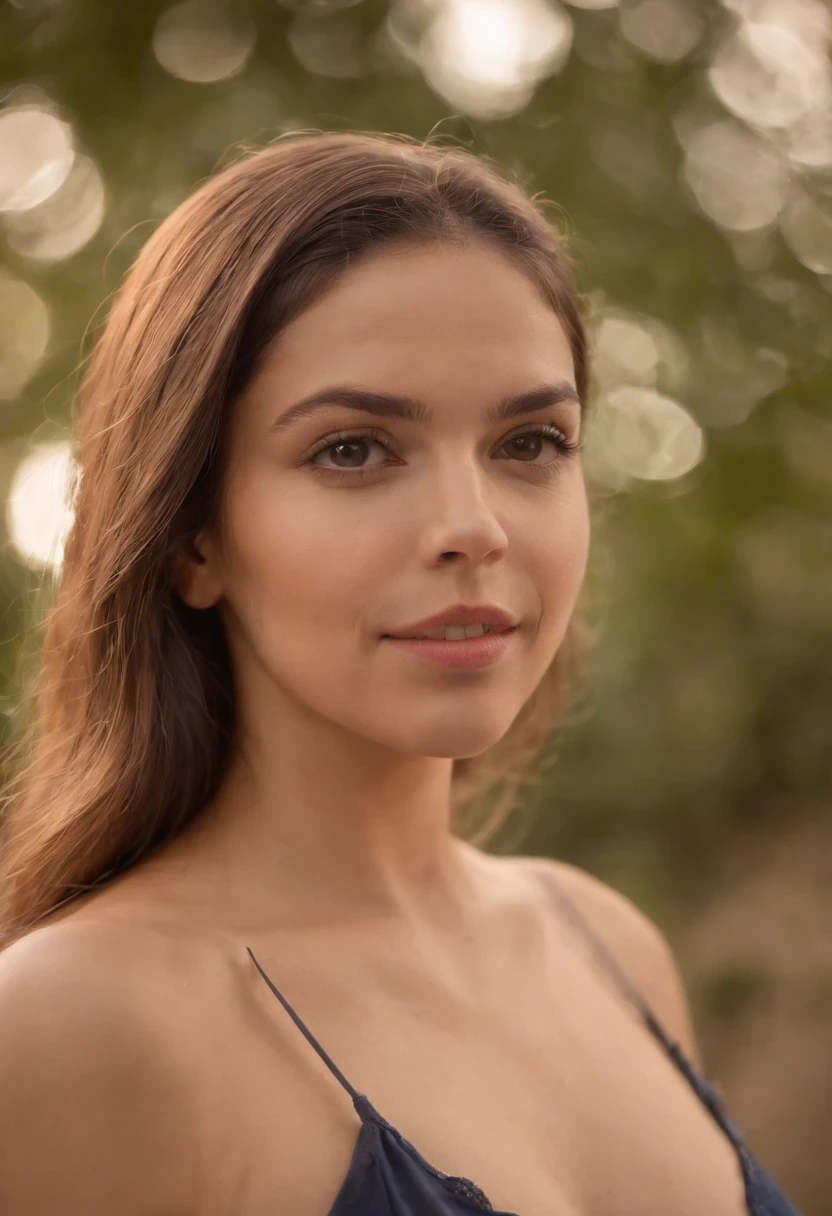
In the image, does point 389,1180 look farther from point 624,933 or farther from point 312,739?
point 624,933

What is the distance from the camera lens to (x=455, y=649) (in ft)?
4.96

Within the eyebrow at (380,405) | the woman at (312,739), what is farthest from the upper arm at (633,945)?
the eyebrow at (380,405)

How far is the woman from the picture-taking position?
54.1 inches

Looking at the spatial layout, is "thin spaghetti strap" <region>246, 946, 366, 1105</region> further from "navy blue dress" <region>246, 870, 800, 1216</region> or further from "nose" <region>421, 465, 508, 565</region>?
"nose" <region>421, 465, 508, 565</region>

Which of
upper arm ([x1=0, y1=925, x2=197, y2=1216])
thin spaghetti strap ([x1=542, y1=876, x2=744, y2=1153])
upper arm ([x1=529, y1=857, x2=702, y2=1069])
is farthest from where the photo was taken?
upper arm ([x1=529, y1=857, x2=702, y2=1069])

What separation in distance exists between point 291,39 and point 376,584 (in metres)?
1.89

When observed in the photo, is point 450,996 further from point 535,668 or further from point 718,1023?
point 718,1023

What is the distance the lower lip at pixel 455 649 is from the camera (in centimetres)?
151

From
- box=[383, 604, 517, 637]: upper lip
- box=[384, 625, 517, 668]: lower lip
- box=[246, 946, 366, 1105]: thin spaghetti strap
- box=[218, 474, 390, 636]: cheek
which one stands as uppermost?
box=[218, 474, 390, 636]: cheek

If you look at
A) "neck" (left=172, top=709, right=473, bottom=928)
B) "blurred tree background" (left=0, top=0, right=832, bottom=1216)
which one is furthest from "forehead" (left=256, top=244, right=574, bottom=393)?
"blurred tree background" (left=0, top=0, right=832, bottom=1216)

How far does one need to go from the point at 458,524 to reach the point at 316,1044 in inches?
24.1

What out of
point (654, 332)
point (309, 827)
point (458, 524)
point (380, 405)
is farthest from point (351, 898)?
point (654, 332)

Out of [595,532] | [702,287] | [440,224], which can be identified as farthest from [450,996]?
[702,287]

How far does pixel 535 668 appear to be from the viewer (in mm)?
1637
